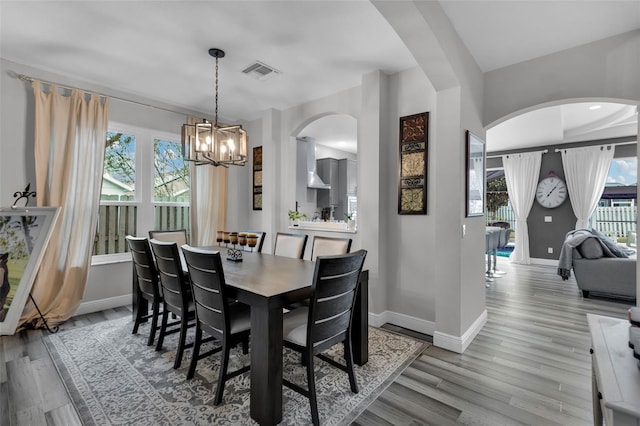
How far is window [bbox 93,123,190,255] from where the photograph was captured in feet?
12.7

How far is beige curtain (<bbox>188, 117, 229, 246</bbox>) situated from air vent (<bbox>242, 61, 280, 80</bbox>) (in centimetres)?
151

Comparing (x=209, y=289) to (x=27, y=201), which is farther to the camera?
(x=27, y=201)

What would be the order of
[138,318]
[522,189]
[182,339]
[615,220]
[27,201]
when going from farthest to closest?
[522,189], [615,220], [27,201], [138,318], [182,339]

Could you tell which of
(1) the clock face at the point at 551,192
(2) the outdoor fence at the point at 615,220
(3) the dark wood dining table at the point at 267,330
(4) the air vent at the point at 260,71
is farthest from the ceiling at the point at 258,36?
(2) the outdoor fence at the point at 615,220

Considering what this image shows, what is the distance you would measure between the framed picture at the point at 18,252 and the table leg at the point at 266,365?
2495 millimetres

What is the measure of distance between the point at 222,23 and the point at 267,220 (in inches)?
106

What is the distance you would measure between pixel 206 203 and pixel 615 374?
15.0 ft

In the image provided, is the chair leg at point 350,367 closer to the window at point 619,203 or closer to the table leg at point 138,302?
the table leg at point 138,302

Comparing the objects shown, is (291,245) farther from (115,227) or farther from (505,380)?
(115,227)

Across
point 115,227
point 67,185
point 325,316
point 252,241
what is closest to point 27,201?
point 67,185

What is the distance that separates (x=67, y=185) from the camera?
11.0 ft

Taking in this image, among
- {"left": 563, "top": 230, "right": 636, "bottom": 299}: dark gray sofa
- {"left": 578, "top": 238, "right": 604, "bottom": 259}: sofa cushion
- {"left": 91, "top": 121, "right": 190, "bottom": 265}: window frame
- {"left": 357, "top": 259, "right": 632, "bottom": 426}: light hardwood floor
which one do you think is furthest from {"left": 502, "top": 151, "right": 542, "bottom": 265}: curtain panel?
{"left": 91, "top": 121, "right": 190, "bottom": 265}: window frame

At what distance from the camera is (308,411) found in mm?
1876

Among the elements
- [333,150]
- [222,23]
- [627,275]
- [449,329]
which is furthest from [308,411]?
[333,150]
